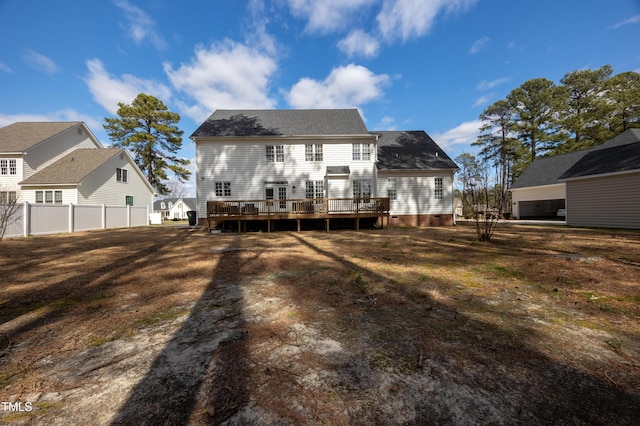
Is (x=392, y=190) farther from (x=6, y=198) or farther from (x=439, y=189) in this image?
(x=6, y=198)

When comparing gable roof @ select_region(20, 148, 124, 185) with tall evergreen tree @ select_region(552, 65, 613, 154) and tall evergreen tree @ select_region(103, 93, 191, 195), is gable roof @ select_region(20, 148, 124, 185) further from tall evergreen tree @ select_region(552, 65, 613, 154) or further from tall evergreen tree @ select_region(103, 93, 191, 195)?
tall evergreen tree @ select_region(552, 65, 613, 154)

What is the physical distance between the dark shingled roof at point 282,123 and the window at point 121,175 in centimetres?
1071

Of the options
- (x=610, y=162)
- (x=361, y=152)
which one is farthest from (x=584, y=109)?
(x=361, y=152)

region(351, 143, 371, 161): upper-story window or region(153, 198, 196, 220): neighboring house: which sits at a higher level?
region(351, 143, 371, 161): upper-story window

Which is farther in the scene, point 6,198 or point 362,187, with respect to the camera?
point 362,187

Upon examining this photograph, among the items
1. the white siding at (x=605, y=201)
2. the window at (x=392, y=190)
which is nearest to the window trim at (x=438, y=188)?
the window at (x=392, y=190)

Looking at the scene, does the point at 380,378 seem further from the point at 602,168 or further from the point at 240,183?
the point at 602,168

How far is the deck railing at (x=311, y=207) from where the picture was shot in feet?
46.0

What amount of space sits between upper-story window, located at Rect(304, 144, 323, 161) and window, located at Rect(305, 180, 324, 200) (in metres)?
1.63

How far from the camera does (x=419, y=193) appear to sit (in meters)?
18.8

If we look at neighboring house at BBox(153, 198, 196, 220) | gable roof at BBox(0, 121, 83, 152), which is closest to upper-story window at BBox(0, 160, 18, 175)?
gable roof at BBox(0, 121, 83, 152)

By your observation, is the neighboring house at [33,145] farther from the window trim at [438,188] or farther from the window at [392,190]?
the window trim at [438,188]

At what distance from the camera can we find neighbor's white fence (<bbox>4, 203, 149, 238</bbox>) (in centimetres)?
1230

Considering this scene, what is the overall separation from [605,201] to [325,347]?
2013 cm
